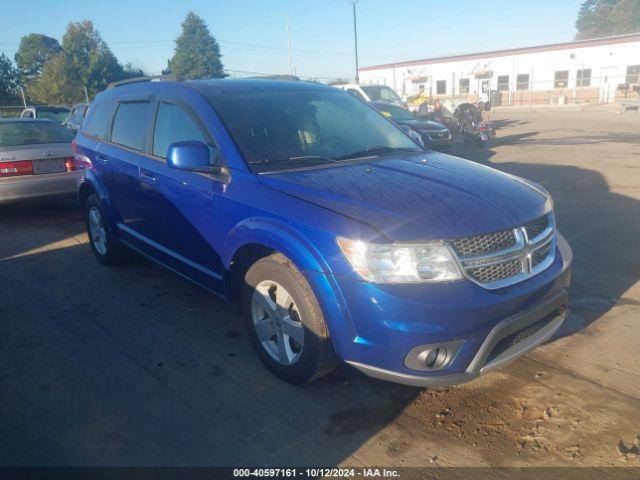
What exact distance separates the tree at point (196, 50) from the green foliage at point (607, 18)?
7245 cm

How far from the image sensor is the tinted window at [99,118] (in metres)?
5.06

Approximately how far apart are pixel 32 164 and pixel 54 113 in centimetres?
950

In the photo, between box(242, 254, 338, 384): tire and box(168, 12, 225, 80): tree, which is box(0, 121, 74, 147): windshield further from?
box(168, 12, 225, 80): tree

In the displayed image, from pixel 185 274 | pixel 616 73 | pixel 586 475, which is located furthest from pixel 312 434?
pixel 616 73

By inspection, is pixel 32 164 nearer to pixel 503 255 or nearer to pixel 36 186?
pixel 36 186

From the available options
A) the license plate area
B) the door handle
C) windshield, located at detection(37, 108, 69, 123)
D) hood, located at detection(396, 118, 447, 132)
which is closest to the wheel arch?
the door handle

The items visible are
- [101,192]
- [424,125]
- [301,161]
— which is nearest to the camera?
[301,161]

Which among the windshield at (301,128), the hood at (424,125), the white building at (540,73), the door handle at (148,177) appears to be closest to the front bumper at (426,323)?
the windshield at (301,128)

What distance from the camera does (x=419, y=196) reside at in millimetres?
2859

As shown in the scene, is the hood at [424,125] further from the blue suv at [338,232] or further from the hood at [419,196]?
the hood at [419,196]

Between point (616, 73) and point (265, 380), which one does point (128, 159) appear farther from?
point (616, 73)

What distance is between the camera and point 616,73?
40031 millimetres

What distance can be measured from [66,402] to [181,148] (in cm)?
170

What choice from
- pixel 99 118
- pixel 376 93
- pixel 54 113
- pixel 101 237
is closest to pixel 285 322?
pixel 101 237
